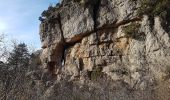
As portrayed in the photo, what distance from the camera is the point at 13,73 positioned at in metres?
16.2

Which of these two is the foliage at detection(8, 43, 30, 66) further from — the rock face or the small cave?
the small cave

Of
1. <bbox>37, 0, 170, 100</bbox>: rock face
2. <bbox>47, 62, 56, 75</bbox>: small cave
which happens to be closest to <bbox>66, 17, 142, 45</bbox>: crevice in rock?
<bbox>37, 0, 170, 100</bbox>: rock face

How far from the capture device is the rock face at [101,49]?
90.9 feet

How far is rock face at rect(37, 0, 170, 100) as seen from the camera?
2772cm

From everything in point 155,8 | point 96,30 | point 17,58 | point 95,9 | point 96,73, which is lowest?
point 96,73

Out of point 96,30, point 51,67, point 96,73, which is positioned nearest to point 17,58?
point 96,73

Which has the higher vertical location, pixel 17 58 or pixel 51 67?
pixel 51 67

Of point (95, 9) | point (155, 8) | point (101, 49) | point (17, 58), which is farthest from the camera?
point (95, 9)

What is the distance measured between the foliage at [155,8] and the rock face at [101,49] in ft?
1.29

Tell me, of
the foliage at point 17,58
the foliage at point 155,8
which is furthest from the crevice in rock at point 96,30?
the foliage at point 17,58

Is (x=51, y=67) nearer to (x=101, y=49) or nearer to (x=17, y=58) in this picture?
Answer: (x=101, y=49)

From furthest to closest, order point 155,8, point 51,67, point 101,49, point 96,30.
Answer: point 51,67 → point 96,30 → point 101,49 → point 155,8

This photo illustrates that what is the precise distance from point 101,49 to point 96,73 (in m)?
2.08

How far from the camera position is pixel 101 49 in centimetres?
3375
